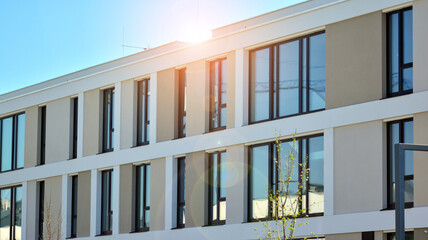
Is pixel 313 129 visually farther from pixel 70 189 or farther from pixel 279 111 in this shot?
pixel 70 189

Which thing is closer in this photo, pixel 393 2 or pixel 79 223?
pixel 393 2

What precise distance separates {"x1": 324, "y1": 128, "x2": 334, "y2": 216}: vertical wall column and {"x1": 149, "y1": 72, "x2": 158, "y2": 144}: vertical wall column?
28.1 feet

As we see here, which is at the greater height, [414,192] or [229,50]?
[229,50]

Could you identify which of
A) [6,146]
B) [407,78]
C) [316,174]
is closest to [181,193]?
[316,174]

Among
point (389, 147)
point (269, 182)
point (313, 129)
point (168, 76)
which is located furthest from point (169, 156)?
point (389, 147)

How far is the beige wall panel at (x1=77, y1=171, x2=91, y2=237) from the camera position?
120 ft

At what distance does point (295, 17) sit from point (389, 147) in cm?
517

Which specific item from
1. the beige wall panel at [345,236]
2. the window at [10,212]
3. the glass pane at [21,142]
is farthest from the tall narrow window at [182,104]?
the window at [10,212]

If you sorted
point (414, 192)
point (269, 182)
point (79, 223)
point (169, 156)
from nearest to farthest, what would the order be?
1. point (414, 192)
2. point (269, 182)
3. point (169, 156)
4. point (79, 223)

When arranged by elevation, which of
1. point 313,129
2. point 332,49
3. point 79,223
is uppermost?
point 332,49

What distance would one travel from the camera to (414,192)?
24297 mm

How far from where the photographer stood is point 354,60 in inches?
1033

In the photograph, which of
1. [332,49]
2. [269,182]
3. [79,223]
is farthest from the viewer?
[79,223]

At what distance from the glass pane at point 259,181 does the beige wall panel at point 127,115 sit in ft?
21.3
